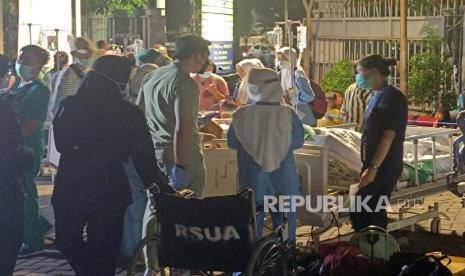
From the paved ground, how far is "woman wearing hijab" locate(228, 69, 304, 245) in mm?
1535

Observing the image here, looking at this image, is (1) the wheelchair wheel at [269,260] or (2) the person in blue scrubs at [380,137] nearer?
(1) the wheelchair wheel at [269,260]

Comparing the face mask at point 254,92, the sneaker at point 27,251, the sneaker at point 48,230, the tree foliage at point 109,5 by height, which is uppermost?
the tree foliage at point 109,5

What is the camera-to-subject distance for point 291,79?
9719mm

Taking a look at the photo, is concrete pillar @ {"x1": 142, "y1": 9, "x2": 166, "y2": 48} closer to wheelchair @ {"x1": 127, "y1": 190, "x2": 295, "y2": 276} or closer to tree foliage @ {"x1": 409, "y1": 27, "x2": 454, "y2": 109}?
tree foliage @ {"x1": 409, "y1": 27, "x2": 454, "y2": 109}

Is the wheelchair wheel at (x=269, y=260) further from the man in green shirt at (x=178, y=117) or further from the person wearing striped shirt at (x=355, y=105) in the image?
the person wearing striped shirt at (x=355, y=105)

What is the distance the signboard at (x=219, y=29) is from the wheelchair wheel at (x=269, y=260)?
9167mm

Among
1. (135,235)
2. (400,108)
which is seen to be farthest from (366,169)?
(135,235)

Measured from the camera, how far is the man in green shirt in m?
6.38

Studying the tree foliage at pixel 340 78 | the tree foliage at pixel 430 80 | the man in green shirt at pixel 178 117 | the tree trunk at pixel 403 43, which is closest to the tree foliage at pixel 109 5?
the tree foliage at pixel 340 78

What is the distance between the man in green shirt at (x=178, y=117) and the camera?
6375mm

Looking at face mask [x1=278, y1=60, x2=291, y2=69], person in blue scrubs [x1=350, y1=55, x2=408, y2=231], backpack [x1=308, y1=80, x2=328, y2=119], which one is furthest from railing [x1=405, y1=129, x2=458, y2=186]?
face mask [x1=278, y1=60, x2=291, y2=69]

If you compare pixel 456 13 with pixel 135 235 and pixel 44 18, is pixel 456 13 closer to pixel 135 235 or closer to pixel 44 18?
pixel 44 18

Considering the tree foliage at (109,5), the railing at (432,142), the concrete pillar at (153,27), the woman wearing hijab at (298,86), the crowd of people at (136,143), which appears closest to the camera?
the crowd of people at (136,143)

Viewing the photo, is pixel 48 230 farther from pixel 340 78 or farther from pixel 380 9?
pixel 380 9
